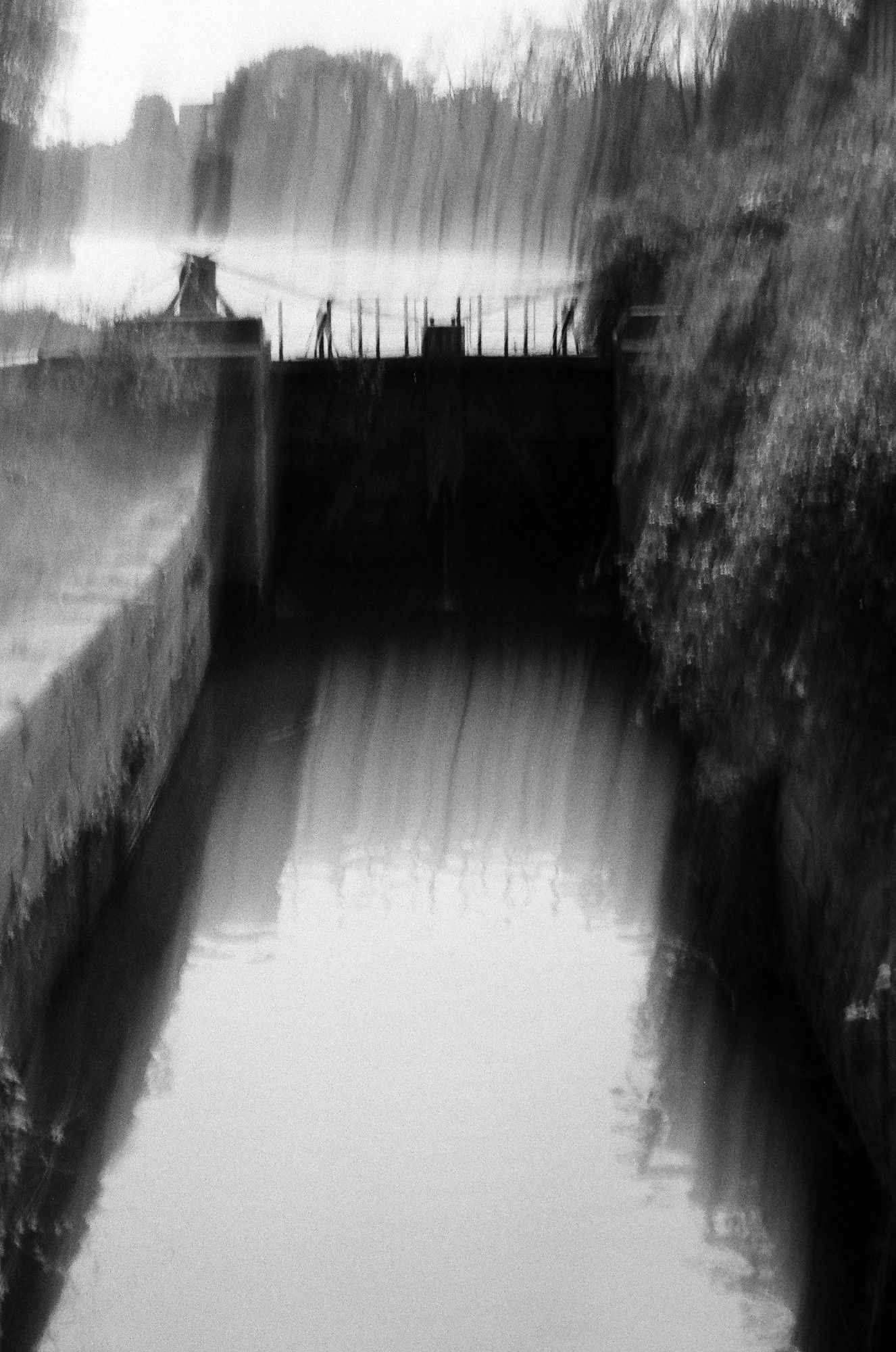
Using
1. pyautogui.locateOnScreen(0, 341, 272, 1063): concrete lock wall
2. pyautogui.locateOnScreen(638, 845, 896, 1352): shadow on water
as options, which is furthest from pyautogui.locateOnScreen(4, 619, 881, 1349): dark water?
pyautogui.locateOnScreen(0, 341, 272, 1063): concrete lock wall

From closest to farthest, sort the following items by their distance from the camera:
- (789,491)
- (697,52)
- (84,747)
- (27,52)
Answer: (789,491), (84,747), (27,52), (697,52)

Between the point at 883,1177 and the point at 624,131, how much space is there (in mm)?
13037

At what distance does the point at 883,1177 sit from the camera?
15.1ft

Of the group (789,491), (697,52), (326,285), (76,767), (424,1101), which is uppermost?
(697,52)

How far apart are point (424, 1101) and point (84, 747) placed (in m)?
1.58

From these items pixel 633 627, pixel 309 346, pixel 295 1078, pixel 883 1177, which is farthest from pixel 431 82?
pixel 883 1177

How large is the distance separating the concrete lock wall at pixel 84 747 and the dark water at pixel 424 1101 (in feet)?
0.92

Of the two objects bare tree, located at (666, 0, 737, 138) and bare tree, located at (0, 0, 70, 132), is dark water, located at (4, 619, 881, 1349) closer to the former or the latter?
bare tree, located at (0, 0, 70, 132)

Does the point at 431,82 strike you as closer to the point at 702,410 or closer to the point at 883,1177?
the point at 702,410

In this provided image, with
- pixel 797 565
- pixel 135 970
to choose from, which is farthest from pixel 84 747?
pixel 797 565

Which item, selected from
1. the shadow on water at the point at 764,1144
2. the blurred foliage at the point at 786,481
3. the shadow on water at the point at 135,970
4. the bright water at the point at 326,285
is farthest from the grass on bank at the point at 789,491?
the bright water at the point at 326,285

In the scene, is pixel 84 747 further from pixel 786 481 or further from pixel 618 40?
pixel 618 40

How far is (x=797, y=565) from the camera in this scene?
4.99 m

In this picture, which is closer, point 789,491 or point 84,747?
point 789,491
